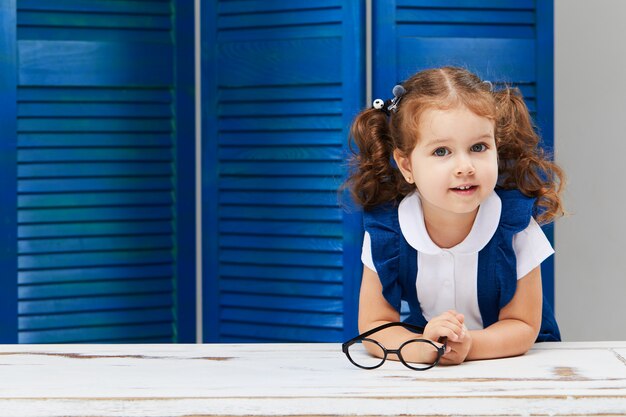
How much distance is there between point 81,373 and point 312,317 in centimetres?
144

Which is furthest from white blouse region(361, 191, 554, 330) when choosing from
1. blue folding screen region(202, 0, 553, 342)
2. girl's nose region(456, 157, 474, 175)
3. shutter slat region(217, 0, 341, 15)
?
shutter slat region(217, 0, 341, 15)

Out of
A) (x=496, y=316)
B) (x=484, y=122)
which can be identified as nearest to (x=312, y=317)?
(x=496, y=316)

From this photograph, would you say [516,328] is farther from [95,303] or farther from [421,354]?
[95,303]

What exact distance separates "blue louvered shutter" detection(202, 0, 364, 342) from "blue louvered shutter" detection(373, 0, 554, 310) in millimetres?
79

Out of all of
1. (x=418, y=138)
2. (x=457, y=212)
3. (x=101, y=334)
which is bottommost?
(x=101, y=334)

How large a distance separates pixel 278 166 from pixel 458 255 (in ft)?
4.09

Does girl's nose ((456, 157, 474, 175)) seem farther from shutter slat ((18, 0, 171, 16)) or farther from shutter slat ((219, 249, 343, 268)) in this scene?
shutter slat ((18, 0, 171, 16))

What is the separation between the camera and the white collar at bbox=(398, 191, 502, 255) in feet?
5.15

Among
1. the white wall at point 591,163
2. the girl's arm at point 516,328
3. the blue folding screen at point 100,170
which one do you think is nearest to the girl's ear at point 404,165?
the girl's arm at point 516,328

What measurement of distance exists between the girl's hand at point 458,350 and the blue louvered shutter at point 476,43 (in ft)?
4.35

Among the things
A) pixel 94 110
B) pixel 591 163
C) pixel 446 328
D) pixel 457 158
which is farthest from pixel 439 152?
pixel 591 163

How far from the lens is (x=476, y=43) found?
2682mm

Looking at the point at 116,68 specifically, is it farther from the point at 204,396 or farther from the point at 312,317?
the point at 204,396

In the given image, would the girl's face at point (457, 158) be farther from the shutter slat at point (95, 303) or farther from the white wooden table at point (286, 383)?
the shutter slat at point (95, 303)
